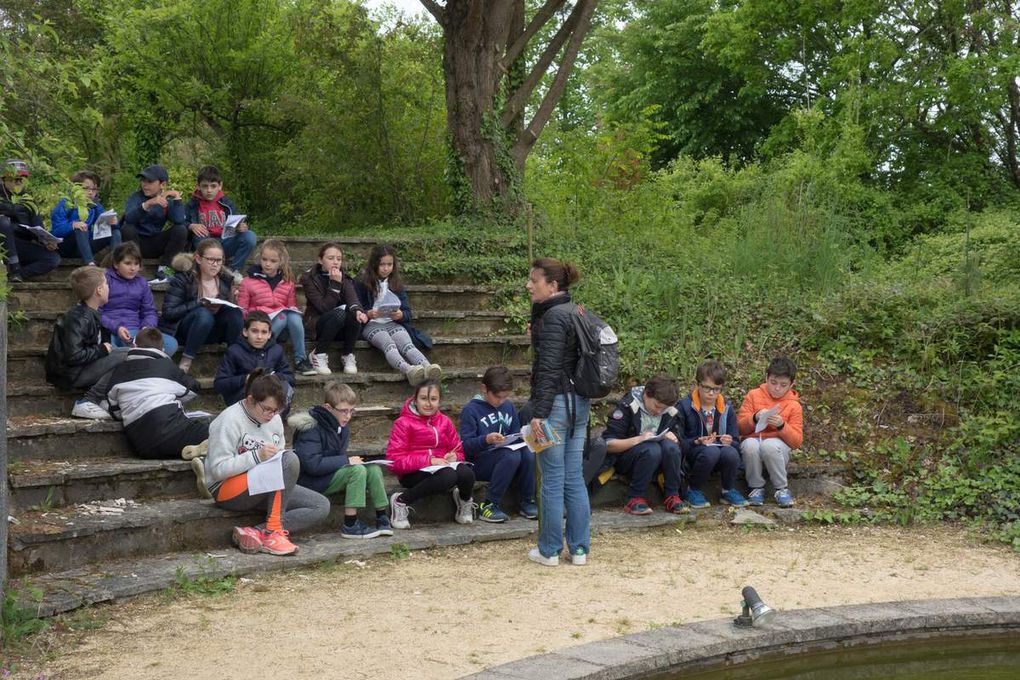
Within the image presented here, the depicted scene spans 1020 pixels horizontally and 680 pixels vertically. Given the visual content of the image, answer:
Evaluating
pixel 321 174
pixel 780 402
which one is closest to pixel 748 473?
pixel 780 402

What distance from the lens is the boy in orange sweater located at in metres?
7.97

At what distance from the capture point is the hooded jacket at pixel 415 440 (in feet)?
22.5

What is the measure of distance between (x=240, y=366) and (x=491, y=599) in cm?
272

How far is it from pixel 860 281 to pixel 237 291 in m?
6.07

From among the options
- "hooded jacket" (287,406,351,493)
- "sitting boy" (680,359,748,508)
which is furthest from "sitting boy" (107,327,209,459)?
"sitting boy" (680,359,748,508)

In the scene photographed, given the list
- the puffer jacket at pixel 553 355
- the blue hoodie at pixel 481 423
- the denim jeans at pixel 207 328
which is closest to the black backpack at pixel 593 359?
the puffer jacket at pixel 553 355

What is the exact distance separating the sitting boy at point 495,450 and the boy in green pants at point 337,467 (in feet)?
2.50

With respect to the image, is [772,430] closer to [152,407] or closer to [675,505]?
[675,505]

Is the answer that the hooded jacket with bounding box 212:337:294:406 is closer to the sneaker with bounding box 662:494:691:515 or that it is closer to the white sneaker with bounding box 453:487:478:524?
the white sneaker with bounding box 453:487:478:524

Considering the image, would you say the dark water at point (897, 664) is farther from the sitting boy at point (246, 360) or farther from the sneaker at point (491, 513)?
the sitting boy at point (246, 360)

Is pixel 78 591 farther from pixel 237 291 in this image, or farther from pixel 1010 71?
pixel 1010 71

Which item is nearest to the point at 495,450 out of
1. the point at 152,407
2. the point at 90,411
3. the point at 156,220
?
the point at 152,407

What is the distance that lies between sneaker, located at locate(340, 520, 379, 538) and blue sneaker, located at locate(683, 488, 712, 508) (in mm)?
2493

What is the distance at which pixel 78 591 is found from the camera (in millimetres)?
5188
